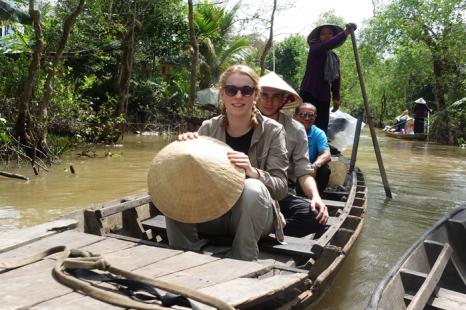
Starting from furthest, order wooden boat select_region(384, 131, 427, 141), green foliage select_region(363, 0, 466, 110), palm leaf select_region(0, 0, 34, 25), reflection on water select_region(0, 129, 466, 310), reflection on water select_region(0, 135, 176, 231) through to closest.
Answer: wooden boat select_region(384, 131, 427, 141) → green foliage select_region(363, 0, 466, 110) → palm leaf select_region(0, 0, 34, 25) → reflection on water select_region(0, 135, 176, 231) → reflection on water select_region(0, 129, 466, 310)

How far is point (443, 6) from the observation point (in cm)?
1411

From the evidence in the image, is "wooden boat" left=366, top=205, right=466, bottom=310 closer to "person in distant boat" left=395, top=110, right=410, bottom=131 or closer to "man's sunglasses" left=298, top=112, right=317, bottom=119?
"man's sunglasses" left=298, top=112, right=317, bottom=119

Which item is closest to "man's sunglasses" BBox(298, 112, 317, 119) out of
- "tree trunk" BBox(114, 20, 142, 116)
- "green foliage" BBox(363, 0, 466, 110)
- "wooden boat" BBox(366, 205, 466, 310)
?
"wooden boat" BBox(366, 205, 466, 310)

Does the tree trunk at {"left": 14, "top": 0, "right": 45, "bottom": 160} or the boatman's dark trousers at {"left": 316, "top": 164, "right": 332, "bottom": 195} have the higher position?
the tree trunk at {"left": 14, "top": 0, "right": 45, "bottom": 160}

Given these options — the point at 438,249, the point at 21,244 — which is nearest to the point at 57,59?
the point at 21,244

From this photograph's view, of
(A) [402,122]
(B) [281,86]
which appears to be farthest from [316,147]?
(A) [402,122]

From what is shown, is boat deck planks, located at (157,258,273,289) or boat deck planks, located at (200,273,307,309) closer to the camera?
boat deck planks, located at (200,273,307,309)

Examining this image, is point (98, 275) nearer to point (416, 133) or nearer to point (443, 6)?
point (443, 6)

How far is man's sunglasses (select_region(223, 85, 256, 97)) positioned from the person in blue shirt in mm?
1904

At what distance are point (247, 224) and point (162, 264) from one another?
1.89ft

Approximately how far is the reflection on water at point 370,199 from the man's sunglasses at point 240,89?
1.65m

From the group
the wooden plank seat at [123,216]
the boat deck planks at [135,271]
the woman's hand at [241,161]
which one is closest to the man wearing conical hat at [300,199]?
the woman's hand at [241,161]

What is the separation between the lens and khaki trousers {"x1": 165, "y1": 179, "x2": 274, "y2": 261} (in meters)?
2.15

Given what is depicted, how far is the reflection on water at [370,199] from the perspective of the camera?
3.53 metres
